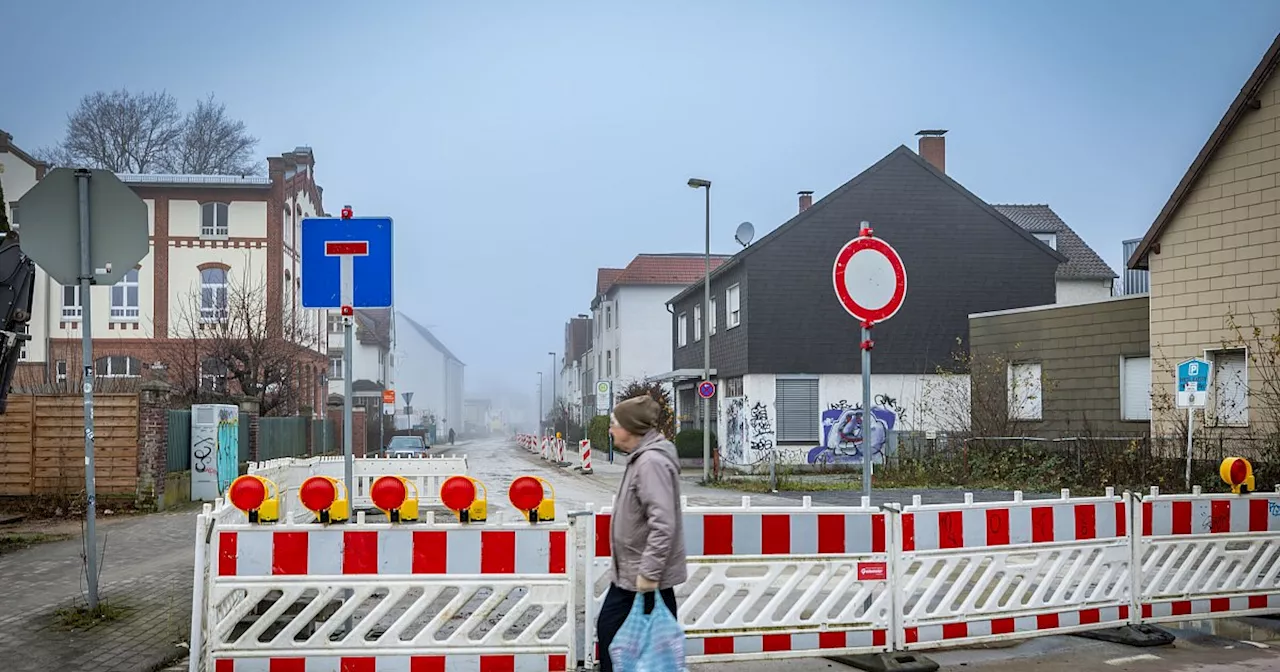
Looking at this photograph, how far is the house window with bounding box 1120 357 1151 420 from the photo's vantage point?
24250mm

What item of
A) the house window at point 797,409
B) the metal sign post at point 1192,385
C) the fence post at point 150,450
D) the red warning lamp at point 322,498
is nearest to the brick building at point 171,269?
the house window at point 797,409

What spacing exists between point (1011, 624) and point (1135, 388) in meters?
18.5

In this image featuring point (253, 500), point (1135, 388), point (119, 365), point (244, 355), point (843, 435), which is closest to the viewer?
point (253, 500)

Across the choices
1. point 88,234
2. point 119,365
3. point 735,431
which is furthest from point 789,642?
point 119,365

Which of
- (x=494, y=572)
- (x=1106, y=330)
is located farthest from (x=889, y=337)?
(x=494, y=572)

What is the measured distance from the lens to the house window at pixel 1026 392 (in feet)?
91.0

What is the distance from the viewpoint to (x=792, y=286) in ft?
118

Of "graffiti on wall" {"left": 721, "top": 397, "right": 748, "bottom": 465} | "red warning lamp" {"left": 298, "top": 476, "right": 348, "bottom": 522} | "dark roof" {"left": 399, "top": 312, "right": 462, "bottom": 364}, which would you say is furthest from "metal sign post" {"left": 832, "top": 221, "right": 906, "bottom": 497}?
"dark roof" {"left": 399, "top": 312, "right": 462, "bottom": 364}

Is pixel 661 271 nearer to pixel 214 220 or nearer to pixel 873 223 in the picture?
pixel 214 220

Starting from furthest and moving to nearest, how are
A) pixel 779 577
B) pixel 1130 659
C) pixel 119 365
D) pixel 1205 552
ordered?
pixel 119 365
pixel 1205 552
pixel 1130 659
pixel 779 577

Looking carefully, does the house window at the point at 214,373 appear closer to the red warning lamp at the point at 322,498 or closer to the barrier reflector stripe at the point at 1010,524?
the red warning lamp at the point at 322,498

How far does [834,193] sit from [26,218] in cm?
3020

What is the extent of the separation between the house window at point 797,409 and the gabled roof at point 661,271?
25927 mm

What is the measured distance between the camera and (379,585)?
265 inches
